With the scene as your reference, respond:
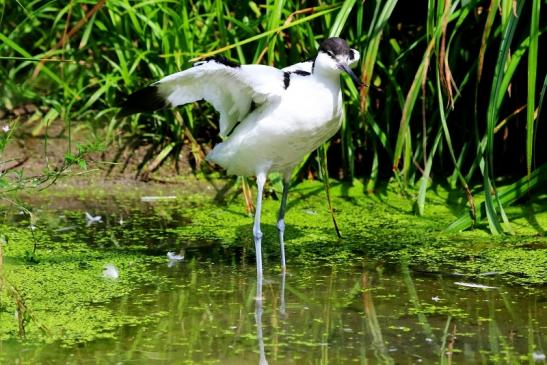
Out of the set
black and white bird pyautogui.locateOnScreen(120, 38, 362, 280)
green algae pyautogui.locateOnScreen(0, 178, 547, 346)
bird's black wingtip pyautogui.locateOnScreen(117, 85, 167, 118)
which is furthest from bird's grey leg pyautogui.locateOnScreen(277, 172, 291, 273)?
bird's black wingtip pyautogui.locateOnScreen(117, 85, 167, 118)

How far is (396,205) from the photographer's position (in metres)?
5.94

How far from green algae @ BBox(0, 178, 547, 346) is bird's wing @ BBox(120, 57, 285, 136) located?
28.4 inches

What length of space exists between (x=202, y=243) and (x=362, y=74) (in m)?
1.22

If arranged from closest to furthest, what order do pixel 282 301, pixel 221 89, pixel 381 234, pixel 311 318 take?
pixel 311 318 → pixel 282 301 → pixel 221 89 → pixel 381 234

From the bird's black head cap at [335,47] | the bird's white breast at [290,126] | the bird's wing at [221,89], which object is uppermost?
the bird's black head cap at [335,47]

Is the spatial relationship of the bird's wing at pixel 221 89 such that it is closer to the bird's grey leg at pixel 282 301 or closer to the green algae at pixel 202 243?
the green algae at pixel 202 243

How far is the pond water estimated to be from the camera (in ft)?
11.6

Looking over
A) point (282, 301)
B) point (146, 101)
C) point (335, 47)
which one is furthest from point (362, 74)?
point (282, 301)

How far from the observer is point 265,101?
4.83 m

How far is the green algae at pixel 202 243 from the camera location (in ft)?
13.5

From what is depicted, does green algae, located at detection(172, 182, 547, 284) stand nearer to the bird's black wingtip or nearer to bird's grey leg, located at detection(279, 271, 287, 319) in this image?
bird's grey leg, located at detection(279, 271, 287, 319)

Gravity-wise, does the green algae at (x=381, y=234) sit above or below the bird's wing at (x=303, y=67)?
below

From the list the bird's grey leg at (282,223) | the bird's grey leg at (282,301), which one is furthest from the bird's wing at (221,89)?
the bird's grey leg at (282,301)

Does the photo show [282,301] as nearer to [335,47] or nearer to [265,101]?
[265,101]
